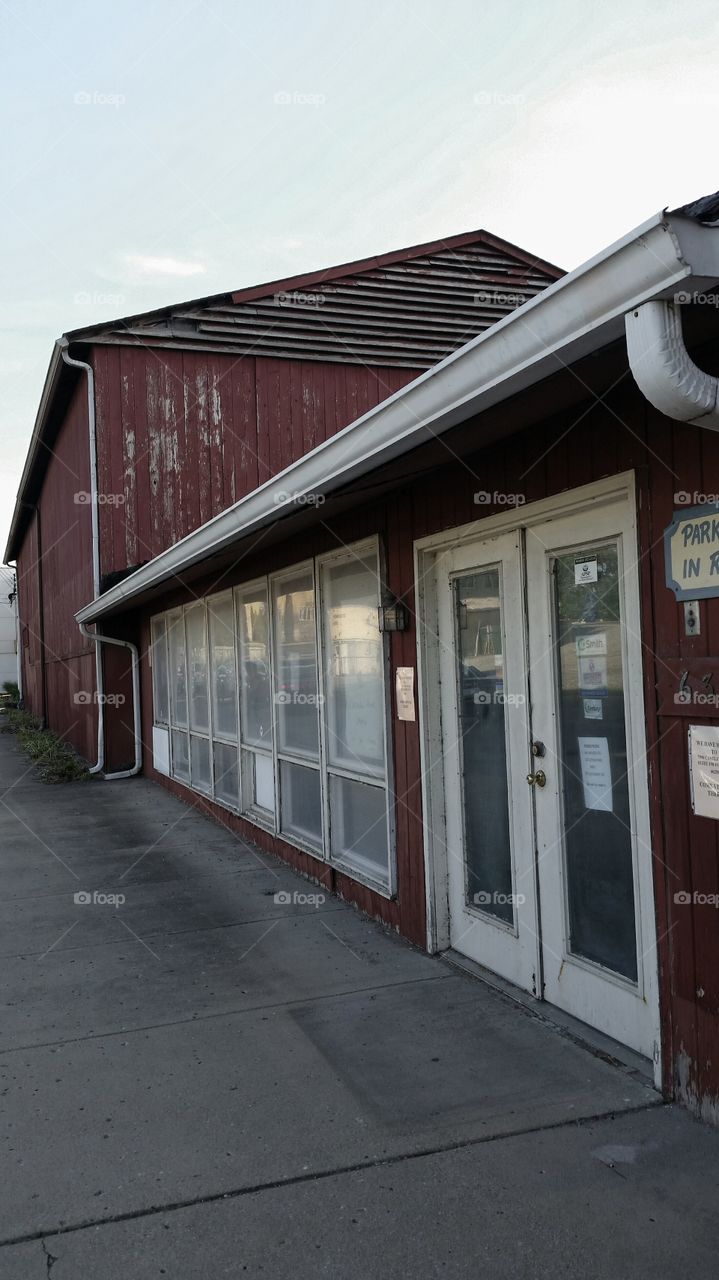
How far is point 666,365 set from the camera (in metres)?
2.40

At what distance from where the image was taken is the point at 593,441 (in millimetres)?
3689

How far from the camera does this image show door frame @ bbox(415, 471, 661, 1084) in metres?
3.49

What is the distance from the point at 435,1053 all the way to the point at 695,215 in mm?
3085

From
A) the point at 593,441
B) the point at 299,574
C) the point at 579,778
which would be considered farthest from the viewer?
the point at 299,574

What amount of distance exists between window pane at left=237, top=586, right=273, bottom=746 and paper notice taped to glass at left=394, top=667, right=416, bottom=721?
2533 mm

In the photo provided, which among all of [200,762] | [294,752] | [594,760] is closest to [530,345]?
[594,760]

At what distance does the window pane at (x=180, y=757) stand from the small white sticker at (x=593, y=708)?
762cm

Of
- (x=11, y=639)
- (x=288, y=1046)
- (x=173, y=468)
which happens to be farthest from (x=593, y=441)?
(x=11, y=639)

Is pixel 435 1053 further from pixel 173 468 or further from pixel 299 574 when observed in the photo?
pixel 173 468

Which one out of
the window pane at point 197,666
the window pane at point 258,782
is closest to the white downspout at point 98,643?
the window pane at point 197,666

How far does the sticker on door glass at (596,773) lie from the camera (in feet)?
12.4

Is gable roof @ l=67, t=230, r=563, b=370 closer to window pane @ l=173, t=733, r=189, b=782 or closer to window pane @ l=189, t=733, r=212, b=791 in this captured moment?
window pane @ l=173, t=733, r=189, b=782

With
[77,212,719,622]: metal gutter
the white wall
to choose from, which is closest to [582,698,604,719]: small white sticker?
[77,212,719,622]: metal gutter

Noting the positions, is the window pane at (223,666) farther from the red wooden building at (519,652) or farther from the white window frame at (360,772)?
the white window frame at (360,772)
